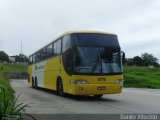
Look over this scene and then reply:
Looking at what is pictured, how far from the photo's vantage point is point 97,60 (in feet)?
65.2

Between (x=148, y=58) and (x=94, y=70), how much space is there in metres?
127

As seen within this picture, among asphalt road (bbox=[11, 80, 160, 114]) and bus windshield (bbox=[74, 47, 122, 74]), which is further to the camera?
bus windshield (bbox=[74, 47, 122, 74])

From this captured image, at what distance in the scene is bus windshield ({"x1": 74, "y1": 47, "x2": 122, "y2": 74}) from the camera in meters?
19.8

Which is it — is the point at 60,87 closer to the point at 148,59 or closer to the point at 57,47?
the point at 57,47

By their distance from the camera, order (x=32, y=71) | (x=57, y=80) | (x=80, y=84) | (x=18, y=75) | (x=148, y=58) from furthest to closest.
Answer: (x=148, y=58), (x=18, y=75), (x=32, y=71), (x=57, y=80), (x=80, y=84)

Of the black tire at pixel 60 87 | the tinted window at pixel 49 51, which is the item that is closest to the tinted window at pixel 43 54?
the tinted window at pixel 49 51

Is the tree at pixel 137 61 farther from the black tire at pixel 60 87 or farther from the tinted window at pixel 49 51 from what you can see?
the black tire at pixel 60 87

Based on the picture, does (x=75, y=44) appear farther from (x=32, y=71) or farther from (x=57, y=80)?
(x=32, y=71)

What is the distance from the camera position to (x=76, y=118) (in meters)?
12.2

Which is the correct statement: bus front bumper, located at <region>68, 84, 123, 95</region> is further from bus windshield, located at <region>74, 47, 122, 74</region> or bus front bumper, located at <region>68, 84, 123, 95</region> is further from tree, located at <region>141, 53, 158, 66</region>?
tree, located at <region>141, 53, 158, 66</region>

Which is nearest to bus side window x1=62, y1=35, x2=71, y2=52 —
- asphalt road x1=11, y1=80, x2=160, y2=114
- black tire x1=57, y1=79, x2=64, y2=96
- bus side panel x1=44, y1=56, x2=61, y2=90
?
bus side panel x1=44, y1=56, x2=61, y2=90

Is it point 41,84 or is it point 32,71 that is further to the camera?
point 32,71

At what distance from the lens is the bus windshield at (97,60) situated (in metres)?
19.8

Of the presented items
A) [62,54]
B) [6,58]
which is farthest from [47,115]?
[6,58]
